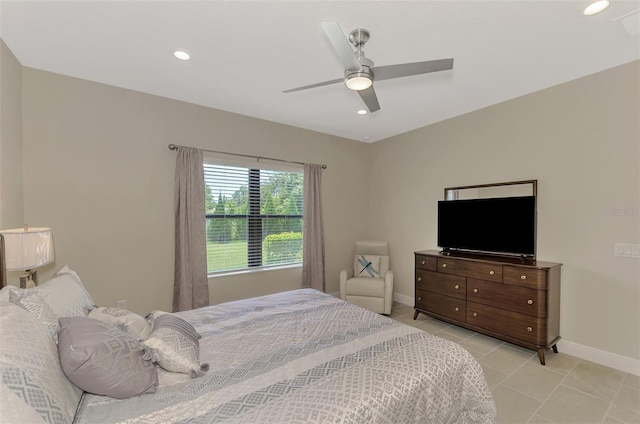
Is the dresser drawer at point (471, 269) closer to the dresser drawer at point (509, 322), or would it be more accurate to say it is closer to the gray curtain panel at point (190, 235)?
the dresser drawer at point (509, 322)

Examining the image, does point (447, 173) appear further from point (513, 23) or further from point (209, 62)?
point (209, 62)

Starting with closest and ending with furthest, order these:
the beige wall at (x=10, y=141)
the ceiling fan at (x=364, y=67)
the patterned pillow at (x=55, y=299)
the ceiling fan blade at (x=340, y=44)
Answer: the patterned pillow at (x=55, y=299), the ceiling fan blade at (x=340, y=44), the ceiling fan at (x=364, y=67), the beige wall at (x=10, y=141)

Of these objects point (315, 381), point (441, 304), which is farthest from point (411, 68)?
point (441, 304)

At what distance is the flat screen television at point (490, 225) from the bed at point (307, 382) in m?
2.05

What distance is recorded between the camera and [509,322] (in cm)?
286

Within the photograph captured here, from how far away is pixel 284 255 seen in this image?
4227mm

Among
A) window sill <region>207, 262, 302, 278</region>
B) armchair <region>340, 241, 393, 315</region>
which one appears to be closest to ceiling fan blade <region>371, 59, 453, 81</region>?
armchair <region>340, 241, 393, 315</region>

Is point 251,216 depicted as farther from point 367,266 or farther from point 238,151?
point 367,266

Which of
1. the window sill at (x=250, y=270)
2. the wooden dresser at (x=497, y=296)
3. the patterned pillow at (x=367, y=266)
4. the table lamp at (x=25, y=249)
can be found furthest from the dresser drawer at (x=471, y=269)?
the table lamp at (x=25, y=249)

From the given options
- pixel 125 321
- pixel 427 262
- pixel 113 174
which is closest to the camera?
pixel 125 321

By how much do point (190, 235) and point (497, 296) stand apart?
341cm

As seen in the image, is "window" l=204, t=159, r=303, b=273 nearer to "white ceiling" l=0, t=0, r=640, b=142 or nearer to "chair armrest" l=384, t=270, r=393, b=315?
"white ceiling" l=0, t=0, r=640, b=142

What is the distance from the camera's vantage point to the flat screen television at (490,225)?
308 cm

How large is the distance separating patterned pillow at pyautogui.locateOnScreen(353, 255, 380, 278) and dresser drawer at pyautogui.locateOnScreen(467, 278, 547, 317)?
1.37 meters
